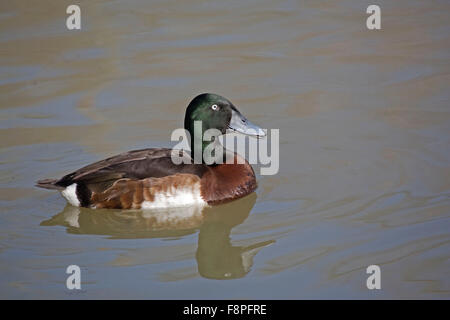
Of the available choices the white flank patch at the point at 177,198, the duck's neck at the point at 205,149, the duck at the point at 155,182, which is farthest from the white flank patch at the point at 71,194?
the duck's neck at the point at 205,149

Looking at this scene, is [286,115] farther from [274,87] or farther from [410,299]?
[410,299]

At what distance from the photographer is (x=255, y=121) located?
8570 mm

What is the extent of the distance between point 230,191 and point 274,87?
8.97 feet

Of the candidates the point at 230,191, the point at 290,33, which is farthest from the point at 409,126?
the point at 290,33

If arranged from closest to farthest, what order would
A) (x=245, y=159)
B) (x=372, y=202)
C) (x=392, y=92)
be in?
(x=372, y=202) → (x=245, y=159) → (x=392, y=92)

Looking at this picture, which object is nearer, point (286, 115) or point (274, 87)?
point (286, 115)

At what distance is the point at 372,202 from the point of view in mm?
6637

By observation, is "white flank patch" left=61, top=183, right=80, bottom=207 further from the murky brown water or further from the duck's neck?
the duck's neck

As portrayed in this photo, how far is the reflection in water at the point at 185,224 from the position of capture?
609 centimetres

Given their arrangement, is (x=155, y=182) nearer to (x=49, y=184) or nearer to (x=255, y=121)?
(x=49, y=184)

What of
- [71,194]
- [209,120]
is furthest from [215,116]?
[71,194]

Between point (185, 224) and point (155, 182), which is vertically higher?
point (155, 182)

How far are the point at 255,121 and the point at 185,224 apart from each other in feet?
7.48

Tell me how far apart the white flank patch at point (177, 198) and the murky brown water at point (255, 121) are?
0.46 ft
